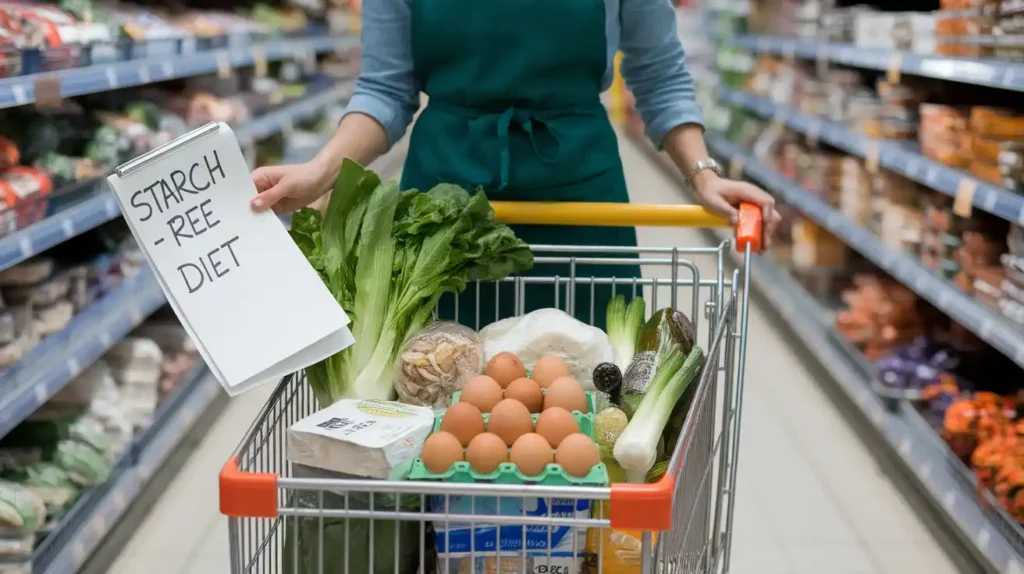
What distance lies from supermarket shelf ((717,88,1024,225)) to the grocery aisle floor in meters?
0.90

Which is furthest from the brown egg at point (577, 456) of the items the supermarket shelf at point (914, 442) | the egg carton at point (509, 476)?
the supermarket shelf at point (914, 442)

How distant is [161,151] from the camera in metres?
1.17

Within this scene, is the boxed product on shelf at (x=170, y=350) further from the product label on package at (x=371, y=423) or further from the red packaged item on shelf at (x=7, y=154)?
the product label on package at (x=371, y=423)

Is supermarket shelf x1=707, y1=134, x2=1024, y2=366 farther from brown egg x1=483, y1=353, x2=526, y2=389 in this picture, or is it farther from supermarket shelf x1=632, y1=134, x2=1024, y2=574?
brown egg x1=483, y1=353, x2=526, y2=389

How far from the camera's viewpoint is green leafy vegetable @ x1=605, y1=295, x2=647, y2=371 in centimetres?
149

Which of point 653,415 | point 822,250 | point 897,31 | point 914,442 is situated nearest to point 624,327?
point 653,415

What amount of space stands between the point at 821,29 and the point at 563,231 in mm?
3303

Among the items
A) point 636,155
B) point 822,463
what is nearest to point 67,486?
point 822,463

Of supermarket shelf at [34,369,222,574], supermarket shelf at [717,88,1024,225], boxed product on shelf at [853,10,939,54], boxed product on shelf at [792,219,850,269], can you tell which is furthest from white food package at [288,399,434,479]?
boxed product on shelf at [792,219,850,269]

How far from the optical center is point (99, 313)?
3.13 metres

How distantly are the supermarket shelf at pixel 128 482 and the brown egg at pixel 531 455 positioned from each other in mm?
1807

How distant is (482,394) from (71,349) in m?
1.98

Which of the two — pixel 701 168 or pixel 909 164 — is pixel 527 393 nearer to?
pixel 701 168

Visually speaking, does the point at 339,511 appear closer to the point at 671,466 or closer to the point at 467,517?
the point at 467,517
